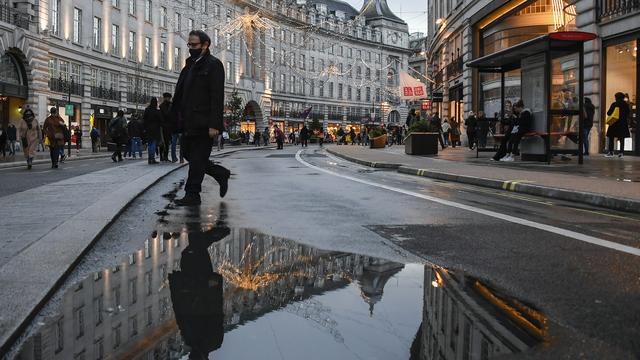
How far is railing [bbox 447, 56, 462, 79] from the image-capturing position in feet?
122

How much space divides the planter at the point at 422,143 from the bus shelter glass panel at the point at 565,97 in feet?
23.4

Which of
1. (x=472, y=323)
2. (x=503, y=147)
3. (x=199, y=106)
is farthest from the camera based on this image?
(x=503, y=147)

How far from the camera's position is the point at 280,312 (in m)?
3.38

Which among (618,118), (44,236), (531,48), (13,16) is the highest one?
(13,16)

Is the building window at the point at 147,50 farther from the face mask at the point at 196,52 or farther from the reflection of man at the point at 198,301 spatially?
the reflection of man at the point at 198,301

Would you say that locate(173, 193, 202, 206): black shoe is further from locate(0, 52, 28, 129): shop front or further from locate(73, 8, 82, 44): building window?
locate(73, 8, 82, 44): building window

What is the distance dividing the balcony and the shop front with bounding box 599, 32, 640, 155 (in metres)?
31.7

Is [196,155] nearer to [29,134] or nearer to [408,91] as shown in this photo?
[29,134]

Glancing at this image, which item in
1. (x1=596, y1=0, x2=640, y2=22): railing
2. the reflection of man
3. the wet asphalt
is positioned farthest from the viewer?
(x1=596, y1=0, x2=640, y2=22): railing

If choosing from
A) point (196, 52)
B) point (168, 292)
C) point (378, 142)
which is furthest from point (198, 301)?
point (378, 142)

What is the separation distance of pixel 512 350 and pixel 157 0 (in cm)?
5901

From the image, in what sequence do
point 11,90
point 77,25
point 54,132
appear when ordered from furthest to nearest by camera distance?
1. point 77,25
2. point 11,90
3. point 54,132

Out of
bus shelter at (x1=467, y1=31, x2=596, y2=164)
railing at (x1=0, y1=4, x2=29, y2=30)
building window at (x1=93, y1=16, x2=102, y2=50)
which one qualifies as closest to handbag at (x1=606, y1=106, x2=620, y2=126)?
bus shelter at (x1=467, y1=31, x2=596, y2=164)

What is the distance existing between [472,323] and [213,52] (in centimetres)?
6402
